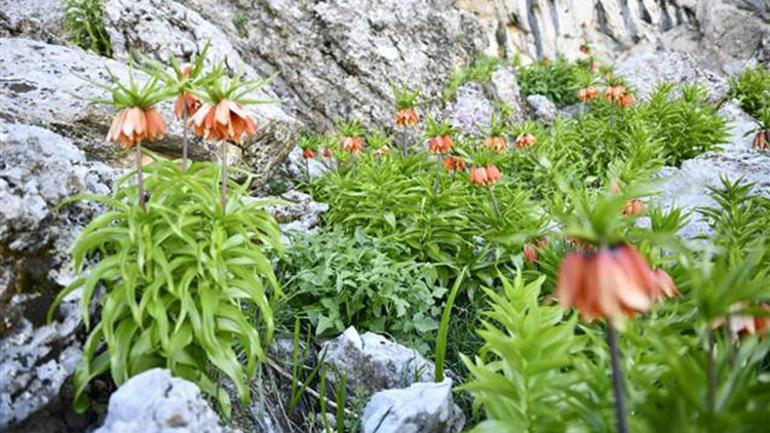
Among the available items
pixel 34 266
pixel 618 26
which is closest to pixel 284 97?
pixel 34 266

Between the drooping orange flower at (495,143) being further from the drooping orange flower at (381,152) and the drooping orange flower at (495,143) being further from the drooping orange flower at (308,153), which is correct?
the drooping orange flower at (308,153)

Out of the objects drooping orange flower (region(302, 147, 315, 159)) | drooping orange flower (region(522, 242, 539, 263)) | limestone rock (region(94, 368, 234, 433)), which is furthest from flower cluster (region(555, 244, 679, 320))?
drooping orange flower (region(302, 147, 315, 159))

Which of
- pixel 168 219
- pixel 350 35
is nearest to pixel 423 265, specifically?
pixel 168 219

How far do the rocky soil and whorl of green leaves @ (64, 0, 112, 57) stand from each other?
130 millimetres

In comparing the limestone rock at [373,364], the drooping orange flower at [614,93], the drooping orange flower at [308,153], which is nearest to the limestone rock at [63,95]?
the drooping orange flower at [308,153]

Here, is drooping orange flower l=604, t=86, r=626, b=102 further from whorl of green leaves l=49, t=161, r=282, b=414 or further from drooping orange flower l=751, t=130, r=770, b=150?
whorl of green leaves l=49, t=161, r=282, b=414

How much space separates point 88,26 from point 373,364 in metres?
4.75

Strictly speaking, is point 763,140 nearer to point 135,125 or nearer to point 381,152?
point 381,152

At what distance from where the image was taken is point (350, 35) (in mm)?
8180

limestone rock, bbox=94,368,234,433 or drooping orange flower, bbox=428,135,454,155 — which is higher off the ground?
drooping orange flower, bbox=428,135,454,155

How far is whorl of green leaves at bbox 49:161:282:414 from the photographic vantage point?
2180 mm

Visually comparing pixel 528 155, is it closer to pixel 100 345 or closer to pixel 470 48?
pixel 470 48

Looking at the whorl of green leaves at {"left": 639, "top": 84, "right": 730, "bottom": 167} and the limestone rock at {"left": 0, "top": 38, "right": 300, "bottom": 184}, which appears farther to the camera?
the whorl of green leaves at {"left": 639, "top": 84, "right": 730, "bottom": 167}

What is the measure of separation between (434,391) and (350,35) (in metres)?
6.60
